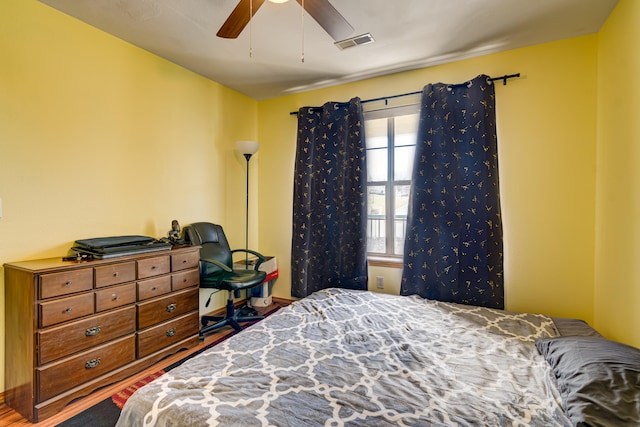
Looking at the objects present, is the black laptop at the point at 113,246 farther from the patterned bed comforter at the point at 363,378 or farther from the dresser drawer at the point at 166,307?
the patterned bed comforter at the point at 363,378

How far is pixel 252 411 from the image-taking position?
107 cm

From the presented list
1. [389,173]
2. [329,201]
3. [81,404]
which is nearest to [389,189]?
[389,173]

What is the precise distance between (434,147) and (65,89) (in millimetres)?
2991

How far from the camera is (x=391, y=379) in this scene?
130 cm

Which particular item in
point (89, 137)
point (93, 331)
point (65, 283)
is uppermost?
point (89, 137)

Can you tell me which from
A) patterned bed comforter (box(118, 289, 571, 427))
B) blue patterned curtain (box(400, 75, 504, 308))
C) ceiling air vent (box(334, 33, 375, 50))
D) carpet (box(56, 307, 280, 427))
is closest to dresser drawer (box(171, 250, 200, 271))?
carpet (box(56, 307, 280, 427))

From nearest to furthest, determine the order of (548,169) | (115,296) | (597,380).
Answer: (597,380), (115,296), (548,169)

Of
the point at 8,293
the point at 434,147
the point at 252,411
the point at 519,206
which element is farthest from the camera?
the point at 434,147

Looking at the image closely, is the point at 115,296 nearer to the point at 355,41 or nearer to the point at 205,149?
the point at 205,149

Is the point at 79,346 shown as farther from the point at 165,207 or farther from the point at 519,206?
the point at 519,206

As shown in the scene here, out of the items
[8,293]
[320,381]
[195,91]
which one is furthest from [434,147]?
[8,293]

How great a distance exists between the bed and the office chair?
1.04 meters

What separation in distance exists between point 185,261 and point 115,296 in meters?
0.60

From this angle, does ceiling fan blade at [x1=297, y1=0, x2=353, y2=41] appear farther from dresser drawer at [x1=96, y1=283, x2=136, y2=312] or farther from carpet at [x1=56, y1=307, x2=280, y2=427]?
carpet at [x1=56, y1=307, x2=280, y2=427]
